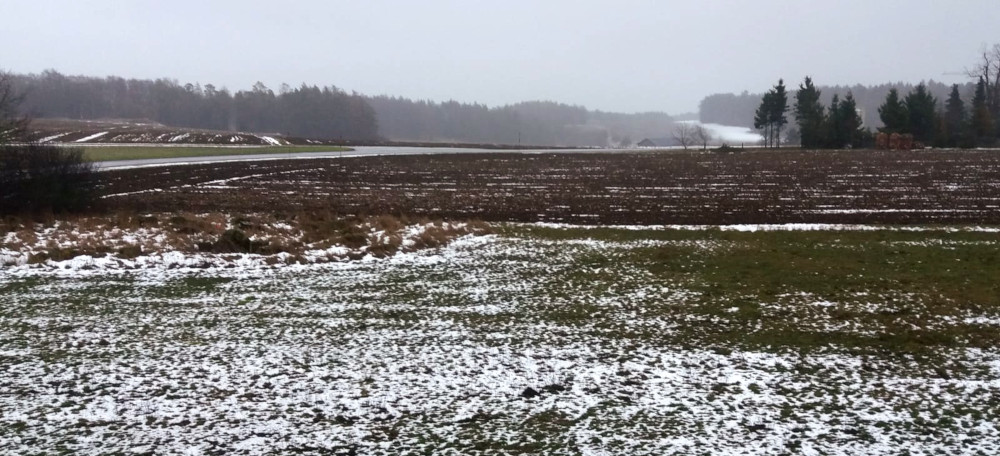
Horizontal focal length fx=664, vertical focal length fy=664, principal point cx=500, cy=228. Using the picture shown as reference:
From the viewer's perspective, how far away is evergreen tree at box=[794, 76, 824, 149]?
8031 cm

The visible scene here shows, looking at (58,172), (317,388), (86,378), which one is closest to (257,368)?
(317,388)

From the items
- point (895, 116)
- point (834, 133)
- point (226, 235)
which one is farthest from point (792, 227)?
point (895, 116)

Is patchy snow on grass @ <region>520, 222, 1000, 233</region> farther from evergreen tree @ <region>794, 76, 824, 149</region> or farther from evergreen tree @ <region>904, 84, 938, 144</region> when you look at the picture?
evergreen tree @ <region>904, 84, 938, 144</region>

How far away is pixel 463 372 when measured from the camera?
319 inches

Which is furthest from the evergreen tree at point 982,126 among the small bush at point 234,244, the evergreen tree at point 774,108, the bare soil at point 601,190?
the small bush at point 234,244

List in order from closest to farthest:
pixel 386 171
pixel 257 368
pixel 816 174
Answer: pixel 257 368 < pixel 816 174 < pixel 386 171

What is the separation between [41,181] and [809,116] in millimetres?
82610

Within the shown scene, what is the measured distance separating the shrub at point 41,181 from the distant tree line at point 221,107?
116m

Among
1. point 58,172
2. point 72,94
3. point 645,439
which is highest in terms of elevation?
point 72,94

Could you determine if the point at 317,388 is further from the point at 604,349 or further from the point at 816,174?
the point at 816,174

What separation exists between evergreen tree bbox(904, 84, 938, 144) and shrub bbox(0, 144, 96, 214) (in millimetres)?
85694

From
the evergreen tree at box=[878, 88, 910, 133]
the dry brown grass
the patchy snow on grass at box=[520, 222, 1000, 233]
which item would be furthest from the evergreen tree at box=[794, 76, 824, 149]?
the dry brown grass

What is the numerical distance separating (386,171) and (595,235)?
30.8 meters

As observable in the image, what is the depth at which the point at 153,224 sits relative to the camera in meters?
19.2
